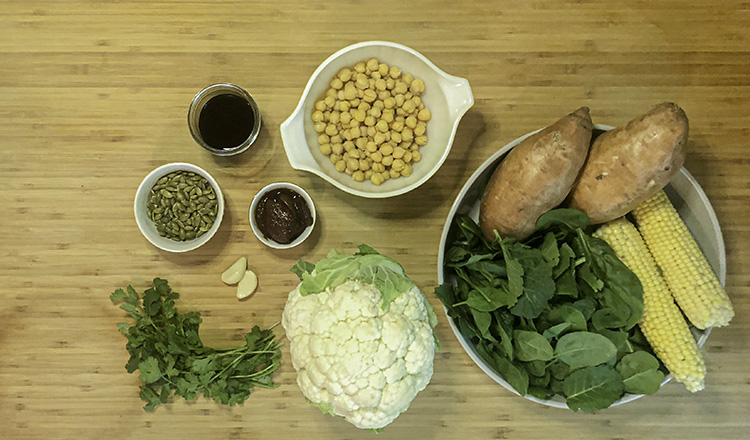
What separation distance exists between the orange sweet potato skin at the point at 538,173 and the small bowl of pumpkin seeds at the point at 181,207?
58cm

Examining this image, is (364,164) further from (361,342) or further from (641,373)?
(641,373)

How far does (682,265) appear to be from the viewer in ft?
3.30

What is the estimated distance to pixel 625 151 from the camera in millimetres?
963

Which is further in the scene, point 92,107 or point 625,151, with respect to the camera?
point 92,107

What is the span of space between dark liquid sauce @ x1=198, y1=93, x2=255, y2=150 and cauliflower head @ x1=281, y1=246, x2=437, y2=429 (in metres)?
0.35

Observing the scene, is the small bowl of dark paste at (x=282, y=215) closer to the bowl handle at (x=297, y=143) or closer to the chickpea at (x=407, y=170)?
the bowl handle at (x=297, y=143)

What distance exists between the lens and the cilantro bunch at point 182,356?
42.8 inches

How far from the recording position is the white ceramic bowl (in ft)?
3.38

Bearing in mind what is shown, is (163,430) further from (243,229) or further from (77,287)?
(243,229)

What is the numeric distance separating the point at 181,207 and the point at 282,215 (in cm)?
21

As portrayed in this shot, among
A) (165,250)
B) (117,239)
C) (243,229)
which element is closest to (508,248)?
(243,229)

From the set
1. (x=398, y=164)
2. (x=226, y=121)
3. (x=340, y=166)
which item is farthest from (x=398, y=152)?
(x=226, y=121)

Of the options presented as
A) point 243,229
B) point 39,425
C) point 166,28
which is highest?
point 166,28

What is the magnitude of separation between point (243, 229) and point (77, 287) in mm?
399
